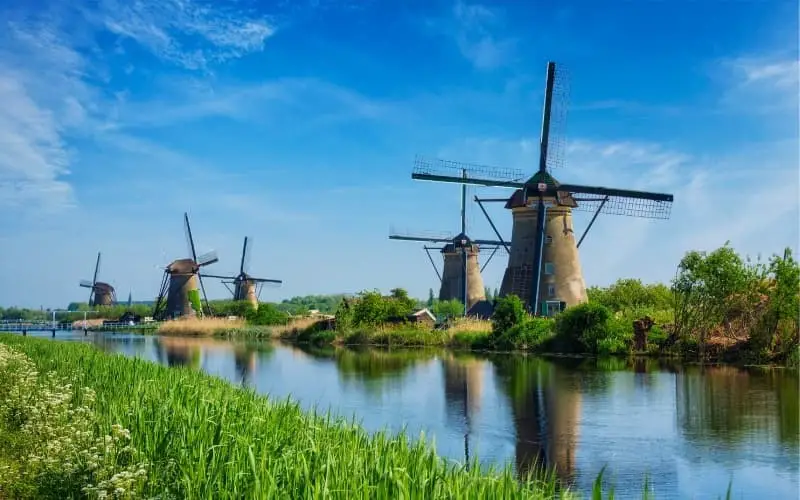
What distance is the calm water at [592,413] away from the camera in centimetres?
865

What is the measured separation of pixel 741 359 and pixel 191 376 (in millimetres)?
15562

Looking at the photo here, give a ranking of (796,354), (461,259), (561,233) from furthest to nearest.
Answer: (461,259), (561,233), (796,354)

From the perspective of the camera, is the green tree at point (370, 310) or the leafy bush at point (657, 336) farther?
the green tree at point (370, 310)

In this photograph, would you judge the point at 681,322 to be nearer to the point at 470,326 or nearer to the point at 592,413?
the point at 470,326

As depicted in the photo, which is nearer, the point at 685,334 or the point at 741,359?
the point at 741,359

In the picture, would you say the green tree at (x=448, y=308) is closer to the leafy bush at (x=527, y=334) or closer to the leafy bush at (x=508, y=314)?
the leafy bush at (x=508, y=314)

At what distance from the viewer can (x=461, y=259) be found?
4141cm

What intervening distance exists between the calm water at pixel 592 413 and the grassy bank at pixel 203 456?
139 cm

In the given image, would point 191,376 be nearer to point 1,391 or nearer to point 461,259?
point 1,391

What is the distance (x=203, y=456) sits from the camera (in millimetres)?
4887

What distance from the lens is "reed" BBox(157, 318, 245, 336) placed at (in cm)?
4503

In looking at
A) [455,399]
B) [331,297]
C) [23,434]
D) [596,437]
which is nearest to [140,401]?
[23,434]

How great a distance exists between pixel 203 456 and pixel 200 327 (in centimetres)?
4225

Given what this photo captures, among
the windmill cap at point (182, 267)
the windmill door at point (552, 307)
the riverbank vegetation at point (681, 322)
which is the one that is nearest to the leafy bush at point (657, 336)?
the riverbank vegetation at point (681, 322)
